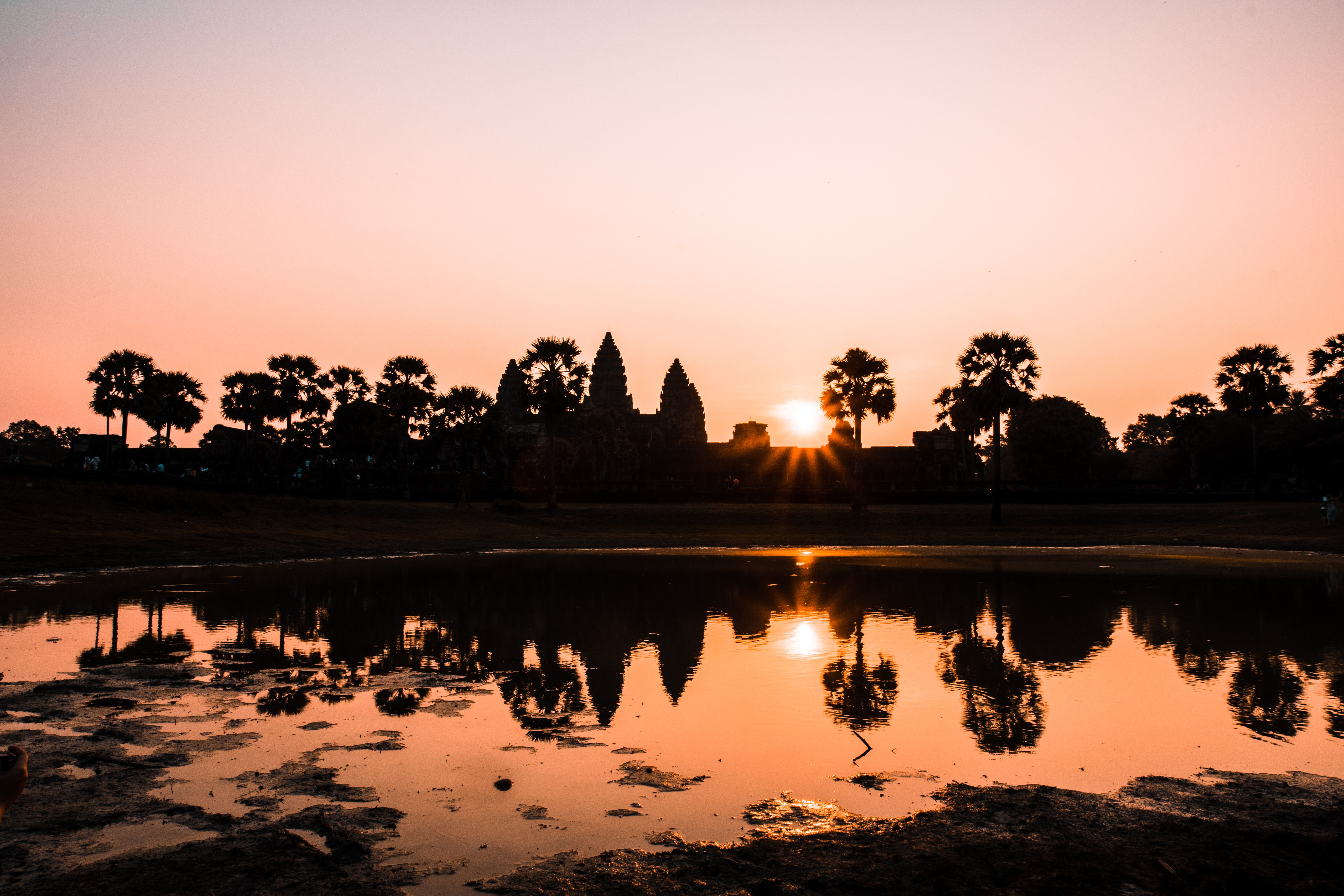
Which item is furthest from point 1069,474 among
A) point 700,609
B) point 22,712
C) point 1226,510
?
point 22,712

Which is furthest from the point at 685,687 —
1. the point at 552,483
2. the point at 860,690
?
the point at 552,483

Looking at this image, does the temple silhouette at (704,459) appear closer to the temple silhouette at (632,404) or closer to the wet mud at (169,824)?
the temple silhouette at (632,404)

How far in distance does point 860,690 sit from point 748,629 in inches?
220

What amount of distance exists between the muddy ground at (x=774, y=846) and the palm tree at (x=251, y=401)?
65.0 metres

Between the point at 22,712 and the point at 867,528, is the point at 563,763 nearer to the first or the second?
the point at 22,712

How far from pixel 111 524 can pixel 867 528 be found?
37214 millimetres

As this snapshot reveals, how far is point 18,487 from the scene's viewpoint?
115ft

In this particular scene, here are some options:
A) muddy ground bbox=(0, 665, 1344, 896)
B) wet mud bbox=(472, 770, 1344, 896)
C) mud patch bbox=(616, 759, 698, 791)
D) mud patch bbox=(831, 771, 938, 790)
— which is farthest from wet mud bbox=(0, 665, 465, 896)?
mud patch bbox=(831, 771, 938, 790)

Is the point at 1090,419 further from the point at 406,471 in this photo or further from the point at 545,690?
the point at 545,690

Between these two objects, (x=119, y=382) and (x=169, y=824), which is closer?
(x=169, y=824)

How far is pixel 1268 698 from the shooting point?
11.1 meters

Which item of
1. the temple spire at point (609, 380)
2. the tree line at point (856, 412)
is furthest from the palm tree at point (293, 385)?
the temple spire at point (609, 380)

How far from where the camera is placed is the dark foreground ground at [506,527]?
29750mm

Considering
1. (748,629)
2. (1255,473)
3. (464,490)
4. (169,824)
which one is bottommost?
(748,629)
